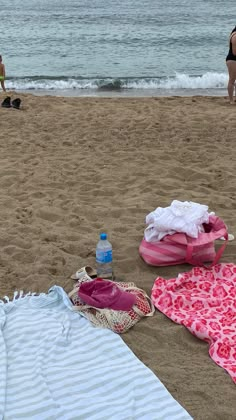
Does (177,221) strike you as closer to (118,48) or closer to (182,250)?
(182,250)

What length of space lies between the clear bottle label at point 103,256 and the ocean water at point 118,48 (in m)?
9.45

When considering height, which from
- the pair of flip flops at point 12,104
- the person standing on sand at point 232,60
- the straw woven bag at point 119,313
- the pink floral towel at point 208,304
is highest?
the person standing on sand at point 232,60

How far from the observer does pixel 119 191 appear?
5.21 meters

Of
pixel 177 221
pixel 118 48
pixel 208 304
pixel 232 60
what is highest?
pixel 232 60

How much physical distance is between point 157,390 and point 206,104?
753 centimetres

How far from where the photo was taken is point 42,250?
4.07 metres

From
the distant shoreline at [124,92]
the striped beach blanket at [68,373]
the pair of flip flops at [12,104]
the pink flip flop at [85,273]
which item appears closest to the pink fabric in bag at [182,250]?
the pink flip flop at [85,273]

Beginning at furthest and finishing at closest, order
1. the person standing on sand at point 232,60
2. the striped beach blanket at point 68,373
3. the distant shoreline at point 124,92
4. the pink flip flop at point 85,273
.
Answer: the distant shoreline at point 124,92, the person standing on sand at point 232,60, the pink flip flop at point 85,273, the striped beach blanket at point 68,373

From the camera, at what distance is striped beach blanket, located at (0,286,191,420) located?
242cm

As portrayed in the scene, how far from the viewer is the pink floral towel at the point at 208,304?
116 inches

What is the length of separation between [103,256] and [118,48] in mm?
17592

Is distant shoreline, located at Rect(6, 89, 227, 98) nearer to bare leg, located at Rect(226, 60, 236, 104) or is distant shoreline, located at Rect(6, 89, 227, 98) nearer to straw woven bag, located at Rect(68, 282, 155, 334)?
bare leg, located at Rect(226, 60, 236, 104)

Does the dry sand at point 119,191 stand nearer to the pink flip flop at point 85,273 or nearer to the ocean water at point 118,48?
the pink flip flop at point 85,273

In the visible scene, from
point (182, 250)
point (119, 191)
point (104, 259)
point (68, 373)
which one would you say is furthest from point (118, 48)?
point (68, 373)
